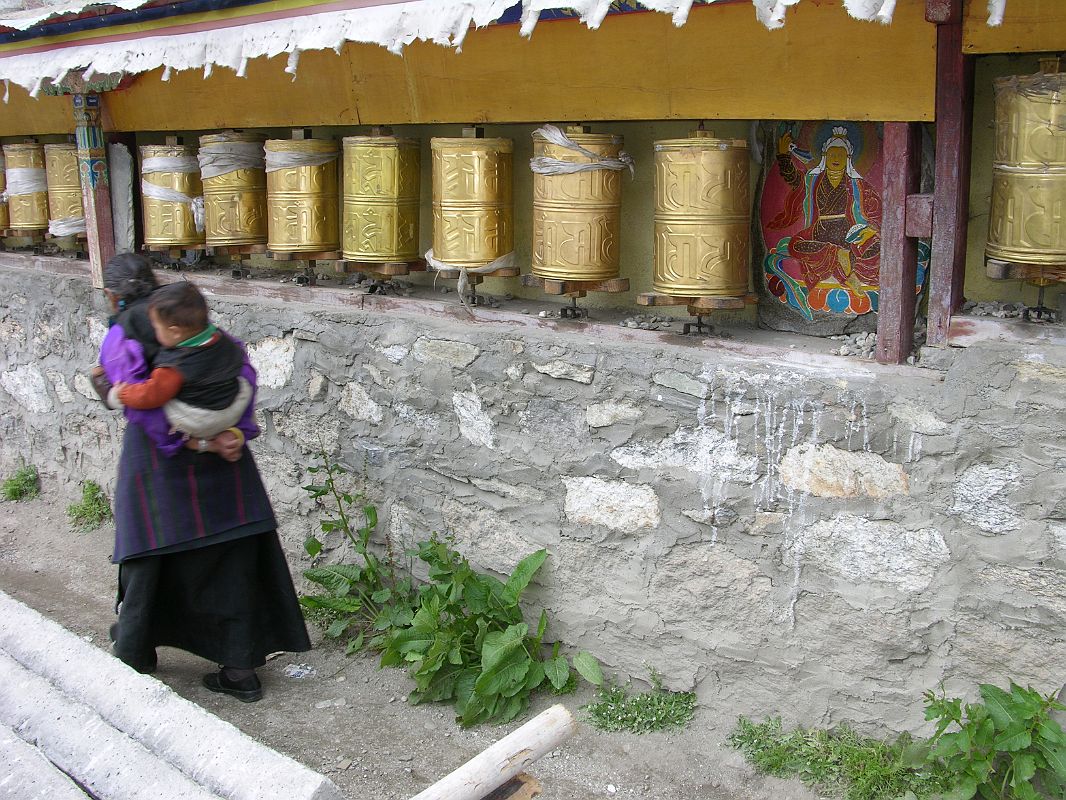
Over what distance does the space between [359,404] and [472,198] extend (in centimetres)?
96

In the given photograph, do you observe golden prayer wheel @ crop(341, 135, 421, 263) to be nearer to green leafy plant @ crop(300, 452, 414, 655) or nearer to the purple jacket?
green leafy plant @ crop(300, 452, 414, 655)

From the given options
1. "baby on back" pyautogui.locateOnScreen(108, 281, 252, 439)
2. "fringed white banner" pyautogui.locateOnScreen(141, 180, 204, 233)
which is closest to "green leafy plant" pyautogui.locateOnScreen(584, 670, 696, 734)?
"baby on back" pyautogui.locateOnScreen(108, 281, 252, 439)

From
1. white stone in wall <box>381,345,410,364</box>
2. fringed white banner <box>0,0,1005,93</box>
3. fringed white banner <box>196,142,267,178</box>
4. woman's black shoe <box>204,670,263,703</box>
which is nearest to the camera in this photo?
fringed white banner <box>0,0,1005,93</box>

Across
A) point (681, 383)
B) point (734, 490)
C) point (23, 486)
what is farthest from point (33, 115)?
point (734, 490)

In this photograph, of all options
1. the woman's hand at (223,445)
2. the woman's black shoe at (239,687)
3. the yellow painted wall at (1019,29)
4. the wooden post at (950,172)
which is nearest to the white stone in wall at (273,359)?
the woman's hand at (223,445)

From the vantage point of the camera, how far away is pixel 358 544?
4.07 m

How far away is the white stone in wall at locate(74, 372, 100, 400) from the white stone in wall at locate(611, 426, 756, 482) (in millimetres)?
3290

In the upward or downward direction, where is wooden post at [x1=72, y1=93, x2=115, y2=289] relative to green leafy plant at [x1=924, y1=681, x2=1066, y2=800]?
upward

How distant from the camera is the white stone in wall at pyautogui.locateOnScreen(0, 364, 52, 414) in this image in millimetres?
5684

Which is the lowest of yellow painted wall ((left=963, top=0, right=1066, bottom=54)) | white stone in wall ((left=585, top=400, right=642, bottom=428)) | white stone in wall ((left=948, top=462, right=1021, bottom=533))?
white stone in wall ((left=948, top=462, right=1021, bottom=533))

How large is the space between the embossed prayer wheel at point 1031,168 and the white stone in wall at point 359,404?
230cm

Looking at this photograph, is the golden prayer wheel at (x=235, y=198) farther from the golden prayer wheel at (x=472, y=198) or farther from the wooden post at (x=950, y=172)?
the wooden post at (x=950, y=172)

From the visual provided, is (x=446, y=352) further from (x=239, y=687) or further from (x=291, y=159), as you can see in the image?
(x=239, y=687)

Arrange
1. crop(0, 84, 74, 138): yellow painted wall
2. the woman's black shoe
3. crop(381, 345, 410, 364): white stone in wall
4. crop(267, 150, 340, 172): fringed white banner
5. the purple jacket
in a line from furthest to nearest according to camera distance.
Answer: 1. crop(0, 84, 74, 138): yellow painted wall
2. crop(267, 150, 340, 172): fringed white banner
3. crop(381, 345, 410, 364): white stone in wall
4. the woman's black shoe
5. the purple jacket
